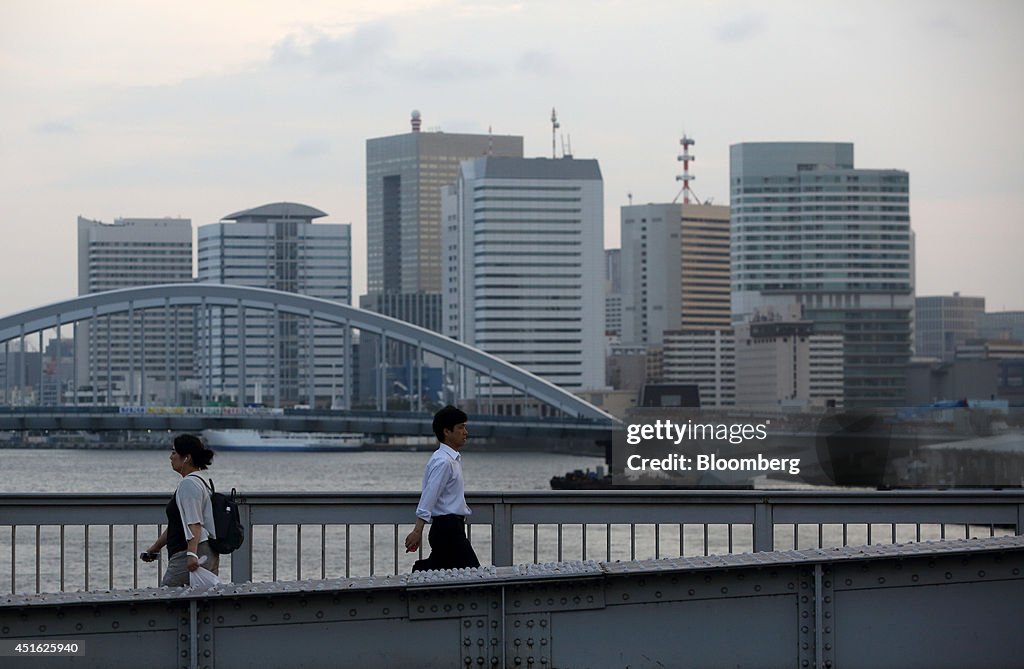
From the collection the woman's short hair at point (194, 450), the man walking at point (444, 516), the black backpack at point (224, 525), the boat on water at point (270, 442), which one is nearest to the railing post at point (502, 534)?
the man walking at point (444, 516)

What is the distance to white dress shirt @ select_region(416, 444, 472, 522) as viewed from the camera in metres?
8.53

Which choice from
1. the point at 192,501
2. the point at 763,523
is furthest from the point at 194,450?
the point at 763,523

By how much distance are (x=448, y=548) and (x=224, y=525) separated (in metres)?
1.09

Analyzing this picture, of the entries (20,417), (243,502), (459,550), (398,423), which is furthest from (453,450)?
(398,423)

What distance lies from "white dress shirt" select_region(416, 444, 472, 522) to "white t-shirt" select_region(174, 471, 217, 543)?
105cm

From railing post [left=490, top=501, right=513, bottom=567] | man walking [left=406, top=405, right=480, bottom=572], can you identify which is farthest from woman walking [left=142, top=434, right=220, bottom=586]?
railing post [left=490, top=501, right=513, bottom=567]

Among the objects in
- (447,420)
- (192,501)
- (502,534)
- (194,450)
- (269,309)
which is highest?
(269,309)

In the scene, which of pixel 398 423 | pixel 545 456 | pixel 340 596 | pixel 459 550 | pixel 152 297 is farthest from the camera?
pixel 545 456

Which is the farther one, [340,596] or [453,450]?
[453,450]

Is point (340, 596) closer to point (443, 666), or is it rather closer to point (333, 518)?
point (443, 666)

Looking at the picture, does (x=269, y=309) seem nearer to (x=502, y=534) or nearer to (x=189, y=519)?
(x=502, y=534)

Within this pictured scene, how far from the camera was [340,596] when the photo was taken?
23.5 feet

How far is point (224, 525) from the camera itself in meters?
8.32

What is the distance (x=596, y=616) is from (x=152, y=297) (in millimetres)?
94348
